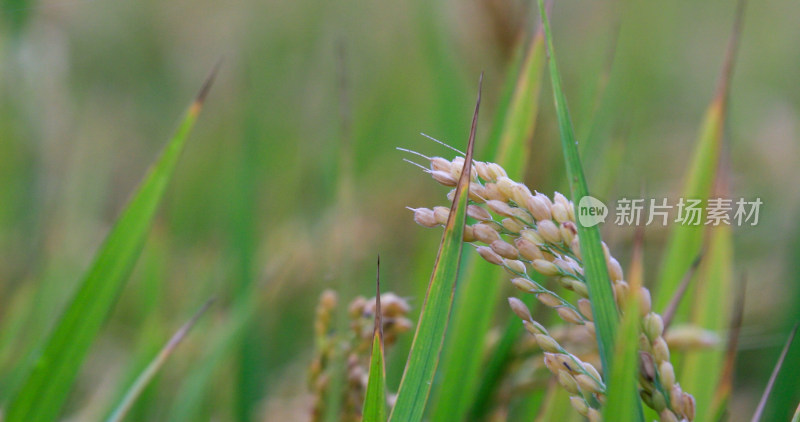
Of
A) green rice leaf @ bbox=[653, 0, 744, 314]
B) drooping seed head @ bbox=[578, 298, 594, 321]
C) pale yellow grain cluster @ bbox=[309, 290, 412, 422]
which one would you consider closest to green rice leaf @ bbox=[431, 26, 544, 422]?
pale yellow grain cluster @ bbox=[309, 290, 412, 422]

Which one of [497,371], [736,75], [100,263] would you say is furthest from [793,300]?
[736,75]

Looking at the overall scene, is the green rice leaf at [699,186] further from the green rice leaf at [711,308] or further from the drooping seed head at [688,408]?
the drooping seed head at [688,408]

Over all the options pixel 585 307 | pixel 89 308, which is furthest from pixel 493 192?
pixel 89 308

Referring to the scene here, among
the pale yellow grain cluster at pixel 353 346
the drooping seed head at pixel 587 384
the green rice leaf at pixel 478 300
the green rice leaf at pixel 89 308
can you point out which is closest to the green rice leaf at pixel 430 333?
the drooping seed head at pixel 587 384

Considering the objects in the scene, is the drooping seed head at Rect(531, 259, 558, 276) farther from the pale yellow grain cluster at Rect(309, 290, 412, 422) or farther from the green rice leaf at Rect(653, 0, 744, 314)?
the green rice leaf at Rect(653, 0, 744, 314)

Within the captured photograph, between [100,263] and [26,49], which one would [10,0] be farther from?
[100,263]

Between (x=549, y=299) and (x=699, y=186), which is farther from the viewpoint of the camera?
(x=699, y=186)

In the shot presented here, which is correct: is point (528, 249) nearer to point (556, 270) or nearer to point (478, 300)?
point (556, 270)
